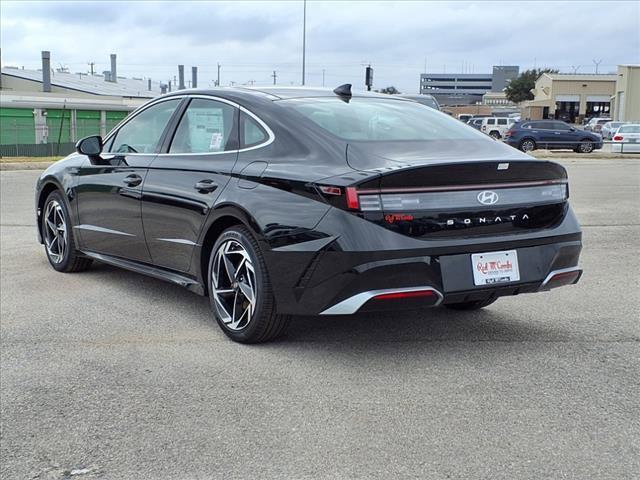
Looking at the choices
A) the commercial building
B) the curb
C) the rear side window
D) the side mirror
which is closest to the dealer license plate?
the rear side window

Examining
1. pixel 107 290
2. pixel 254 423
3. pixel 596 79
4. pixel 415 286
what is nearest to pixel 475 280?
pixel 415 286

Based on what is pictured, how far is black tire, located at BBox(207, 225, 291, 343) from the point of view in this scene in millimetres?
4543

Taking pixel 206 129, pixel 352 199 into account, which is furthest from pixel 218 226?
pixel 352 199

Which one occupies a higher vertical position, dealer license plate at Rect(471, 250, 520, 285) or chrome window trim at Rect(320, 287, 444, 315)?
dealer license plate at Rect(471, 250, 520, 285)

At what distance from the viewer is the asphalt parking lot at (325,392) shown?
323 centimetres

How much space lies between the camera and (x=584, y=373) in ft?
13.8

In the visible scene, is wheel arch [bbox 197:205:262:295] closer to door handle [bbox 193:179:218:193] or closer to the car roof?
door handle [bbox 193:179:218:193]

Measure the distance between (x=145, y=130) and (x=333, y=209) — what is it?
8.51 ft

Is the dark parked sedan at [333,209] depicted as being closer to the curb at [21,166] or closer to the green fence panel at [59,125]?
the curb at [21,166]

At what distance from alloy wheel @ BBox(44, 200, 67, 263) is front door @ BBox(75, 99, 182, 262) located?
44cm

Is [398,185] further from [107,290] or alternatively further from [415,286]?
[107,290]

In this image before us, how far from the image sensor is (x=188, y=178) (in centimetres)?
523

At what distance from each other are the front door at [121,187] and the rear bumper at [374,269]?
1854 millimetres

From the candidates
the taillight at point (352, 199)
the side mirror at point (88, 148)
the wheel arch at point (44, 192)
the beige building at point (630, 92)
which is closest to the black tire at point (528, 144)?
the wheel arch at point (44, 192)
